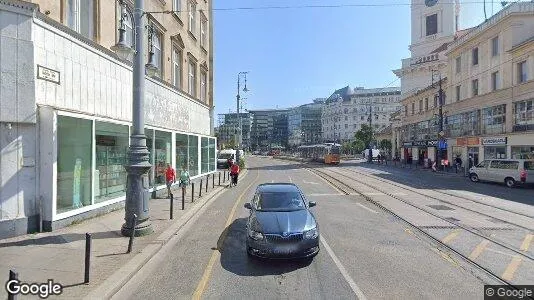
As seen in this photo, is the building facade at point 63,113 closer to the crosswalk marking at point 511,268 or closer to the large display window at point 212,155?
the crosswalk marking at point 511,268

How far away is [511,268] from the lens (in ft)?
23.8

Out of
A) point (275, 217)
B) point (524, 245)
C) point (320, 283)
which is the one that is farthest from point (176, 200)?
point (524, 245)

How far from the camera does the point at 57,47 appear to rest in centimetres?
1026

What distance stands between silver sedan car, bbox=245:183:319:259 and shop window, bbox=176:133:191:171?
13.3 meters

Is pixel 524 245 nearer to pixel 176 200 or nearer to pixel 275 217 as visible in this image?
pixel 275 217

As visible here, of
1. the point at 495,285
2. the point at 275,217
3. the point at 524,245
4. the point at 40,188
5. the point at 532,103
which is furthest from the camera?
the point at 532,103

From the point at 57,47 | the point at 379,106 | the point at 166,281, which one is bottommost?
the point at 166,281

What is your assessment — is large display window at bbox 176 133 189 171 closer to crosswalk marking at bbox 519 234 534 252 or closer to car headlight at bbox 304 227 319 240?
car headlight at bbox 304 227 319 240

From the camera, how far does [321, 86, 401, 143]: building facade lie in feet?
446

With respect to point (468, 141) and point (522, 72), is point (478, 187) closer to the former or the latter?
point (522, 72)

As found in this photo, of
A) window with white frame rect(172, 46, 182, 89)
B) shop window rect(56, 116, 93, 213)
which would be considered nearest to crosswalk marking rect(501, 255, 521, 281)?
shop window rect(56, 116, 93, 213)

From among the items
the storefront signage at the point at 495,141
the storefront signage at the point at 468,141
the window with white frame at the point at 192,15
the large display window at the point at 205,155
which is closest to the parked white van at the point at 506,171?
the storefront signage at the point at 495,141

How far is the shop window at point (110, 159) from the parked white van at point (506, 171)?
22924 millimetres

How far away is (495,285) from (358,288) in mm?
2265
